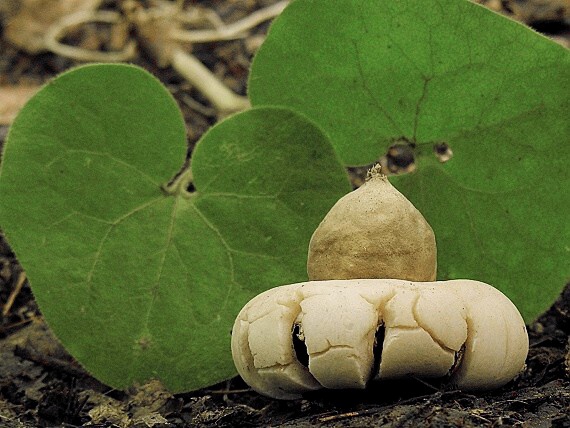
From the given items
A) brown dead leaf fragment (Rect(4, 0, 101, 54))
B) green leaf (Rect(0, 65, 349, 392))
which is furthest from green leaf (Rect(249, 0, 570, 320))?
brown dead leaf fragment (Rect(4, 0, 101, 54))

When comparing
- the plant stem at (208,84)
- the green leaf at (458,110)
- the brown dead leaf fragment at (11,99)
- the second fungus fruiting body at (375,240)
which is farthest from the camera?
the brown dead leaf fragment at (11,99)

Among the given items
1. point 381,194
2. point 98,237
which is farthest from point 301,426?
point 98,237

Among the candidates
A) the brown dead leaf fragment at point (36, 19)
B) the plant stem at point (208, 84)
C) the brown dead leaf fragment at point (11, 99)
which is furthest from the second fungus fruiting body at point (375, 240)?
the brown dead leaf fragment at point (36, 19)

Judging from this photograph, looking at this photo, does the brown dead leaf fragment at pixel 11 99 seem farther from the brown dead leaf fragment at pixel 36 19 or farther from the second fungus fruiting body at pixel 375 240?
the second fungus fruiting body at pixel 375 240

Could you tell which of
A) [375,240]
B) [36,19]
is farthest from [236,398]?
[36,19]

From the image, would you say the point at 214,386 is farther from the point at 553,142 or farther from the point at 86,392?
the point at 553,142

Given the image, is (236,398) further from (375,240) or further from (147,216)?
(375,240)

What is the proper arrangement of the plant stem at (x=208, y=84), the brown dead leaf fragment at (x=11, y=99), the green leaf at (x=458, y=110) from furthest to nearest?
the brown dead leaf fragment at (x=11, y=99), the plant stem at (x=208, y=84), the green leaf at (x=458, y=110)

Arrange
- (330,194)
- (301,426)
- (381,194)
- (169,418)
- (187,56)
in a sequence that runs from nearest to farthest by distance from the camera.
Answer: (301,426), (381,194), (169,418), (330,194), (187,56)

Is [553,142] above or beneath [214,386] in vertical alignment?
above
